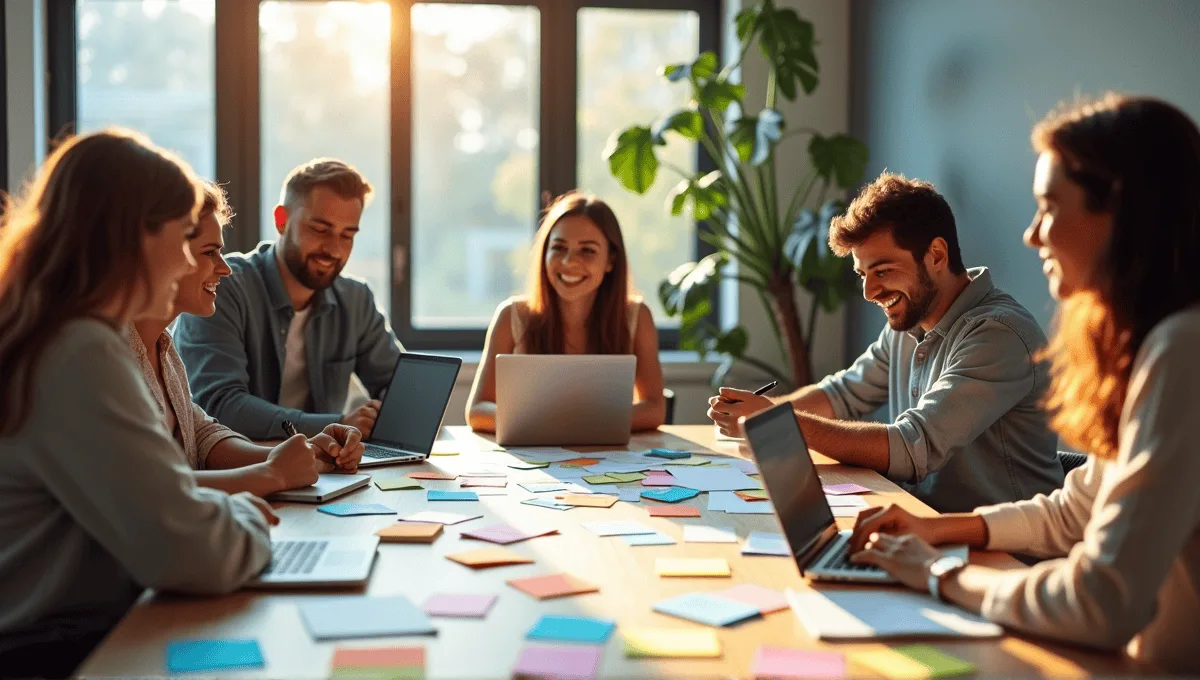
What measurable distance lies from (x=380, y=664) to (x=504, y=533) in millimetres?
577

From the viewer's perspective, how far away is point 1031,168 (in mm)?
3199

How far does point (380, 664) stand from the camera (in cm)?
116

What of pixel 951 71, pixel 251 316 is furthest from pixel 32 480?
pixel 951 71

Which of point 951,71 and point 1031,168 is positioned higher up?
point 951,71

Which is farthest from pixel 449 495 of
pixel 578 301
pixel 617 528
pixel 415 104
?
pixel 415 104

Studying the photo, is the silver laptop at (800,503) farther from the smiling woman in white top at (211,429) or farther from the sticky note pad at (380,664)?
the smiling woman in white top at (211,429)

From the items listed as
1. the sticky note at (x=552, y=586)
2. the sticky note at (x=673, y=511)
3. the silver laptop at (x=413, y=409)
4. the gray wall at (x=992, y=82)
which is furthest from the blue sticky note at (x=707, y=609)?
the gray wall at (x=992, y=82)

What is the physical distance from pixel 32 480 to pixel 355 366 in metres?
2.00

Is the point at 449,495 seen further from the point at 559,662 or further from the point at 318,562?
the point at 559,662

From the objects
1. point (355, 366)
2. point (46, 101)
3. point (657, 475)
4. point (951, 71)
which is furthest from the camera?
point (46, 101)

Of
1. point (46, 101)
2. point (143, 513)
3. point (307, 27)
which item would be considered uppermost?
point (307, 27)

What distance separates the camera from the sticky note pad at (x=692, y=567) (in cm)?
152

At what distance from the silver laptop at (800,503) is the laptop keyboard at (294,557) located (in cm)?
63

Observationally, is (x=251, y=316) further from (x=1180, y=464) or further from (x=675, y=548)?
(x=1180, y=464)
